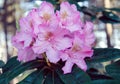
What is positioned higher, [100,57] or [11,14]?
[100,57]

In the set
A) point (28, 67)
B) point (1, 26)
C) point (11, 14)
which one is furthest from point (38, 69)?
point (1, 26)

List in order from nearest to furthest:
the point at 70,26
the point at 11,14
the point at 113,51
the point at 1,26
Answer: the point at 70,26, the point at 113,51, the point at 11,14, the point at 1,26

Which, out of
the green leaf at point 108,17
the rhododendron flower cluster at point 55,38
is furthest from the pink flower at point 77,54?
the green leaf at point 108,17

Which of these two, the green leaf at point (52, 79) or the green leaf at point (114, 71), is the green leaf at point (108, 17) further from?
the green leaf at point (52, 79)

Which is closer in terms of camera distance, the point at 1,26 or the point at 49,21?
the point at 49,21

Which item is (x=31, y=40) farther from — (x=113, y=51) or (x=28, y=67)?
(x=113, y=51)

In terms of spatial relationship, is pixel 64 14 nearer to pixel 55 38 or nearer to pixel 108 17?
pixel 55 38

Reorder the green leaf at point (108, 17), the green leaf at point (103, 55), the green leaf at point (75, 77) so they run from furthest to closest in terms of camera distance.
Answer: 1. the green leaf at point (108, 17)
2. the green leaf at point (103, 55)
3. the green leaf at point (75, 77)
